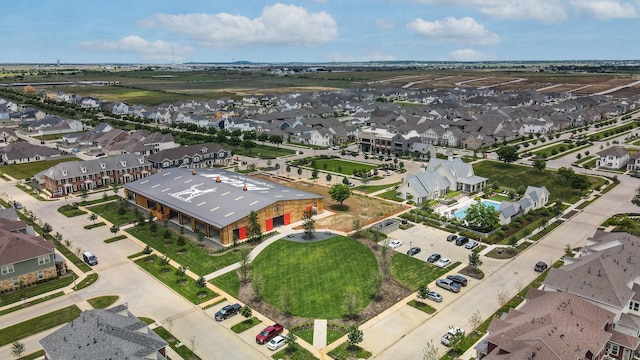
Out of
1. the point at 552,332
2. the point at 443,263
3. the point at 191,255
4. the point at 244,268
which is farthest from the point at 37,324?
the point at 552,332

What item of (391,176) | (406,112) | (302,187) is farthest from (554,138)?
(302,187)

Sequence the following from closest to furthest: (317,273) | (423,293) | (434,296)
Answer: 1. (423,293)
2. (434,296)
3. (317,273)

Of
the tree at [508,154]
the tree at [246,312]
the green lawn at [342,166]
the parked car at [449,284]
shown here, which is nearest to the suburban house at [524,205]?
the parked car at [449,284]

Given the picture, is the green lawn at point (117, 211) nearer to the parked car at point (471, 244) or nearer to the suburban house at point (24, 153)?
the suburban house at point (24, 153)

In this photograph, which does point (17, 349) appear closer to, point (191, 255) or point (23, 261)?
point (23, 261)

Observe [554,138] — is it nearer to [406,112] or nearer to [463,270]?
[406,112]
